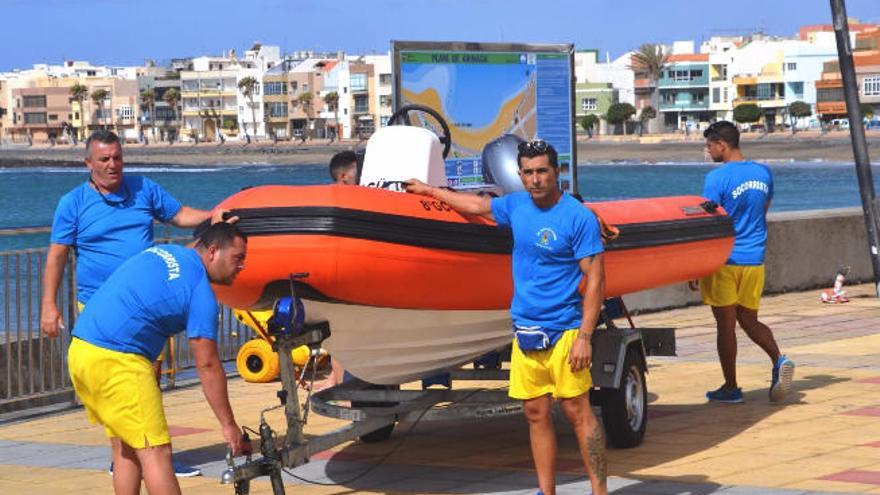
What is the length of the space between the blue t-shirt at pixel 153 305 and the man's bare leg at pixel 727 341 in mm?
5188

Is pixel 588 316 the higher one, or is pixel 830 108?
pixel 830 108

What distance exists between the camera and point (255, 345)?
13297 millimetres

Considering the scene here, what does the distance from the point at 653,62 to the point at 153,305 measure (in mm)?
173871

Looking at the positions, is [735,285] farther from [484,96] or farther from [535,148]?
[535,148]

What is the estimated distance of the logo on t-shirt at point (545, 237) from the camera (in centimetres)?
807

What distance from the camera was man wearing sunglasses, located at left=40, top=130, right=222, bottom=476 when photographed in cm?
935

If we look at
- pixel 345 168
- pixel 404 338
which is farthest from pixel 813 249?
pixel 404 338

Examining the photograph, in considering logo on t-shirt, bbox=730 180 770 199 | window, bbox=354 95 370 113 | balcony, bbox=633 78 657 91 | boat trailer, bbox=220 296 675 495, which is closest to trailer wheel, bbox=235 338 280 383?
A: boat trailer, bbox=220 296 675 495

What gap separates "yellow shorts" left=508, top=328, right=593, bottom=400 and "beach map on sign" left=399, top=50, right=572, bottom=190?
11.2 ft

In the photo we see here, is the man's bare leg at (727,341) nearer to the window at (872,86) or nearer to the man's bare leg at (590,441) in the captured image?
the man's bare leg at (590,441)

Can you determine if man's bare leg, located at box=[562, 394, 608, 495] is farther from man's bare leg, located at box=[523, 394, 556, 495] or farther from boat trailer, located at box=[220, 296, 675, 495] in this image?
boat trailer, located at box=[220, 296, 675, 495]

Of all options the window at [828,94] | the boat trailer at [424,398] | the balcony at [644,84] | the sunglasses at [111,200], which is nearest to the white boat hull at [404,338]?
the boat trailer at [424,398]

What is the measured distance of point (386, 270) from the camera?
28.3 feet

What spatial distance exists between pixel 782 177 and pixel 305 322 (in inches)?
4825
